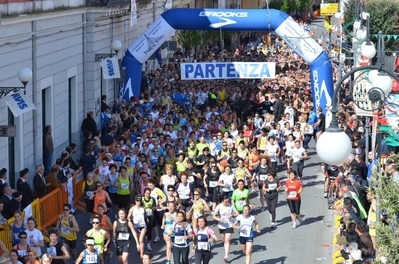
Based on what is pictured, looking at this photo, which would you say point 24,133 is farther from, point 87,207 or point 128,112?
point 128,112

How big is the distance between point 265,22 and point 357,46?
4614mm

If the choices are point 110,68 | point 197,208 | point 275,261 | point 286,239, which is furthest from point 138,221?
point 110,68

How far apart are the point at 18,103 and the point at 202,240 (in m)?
5.75

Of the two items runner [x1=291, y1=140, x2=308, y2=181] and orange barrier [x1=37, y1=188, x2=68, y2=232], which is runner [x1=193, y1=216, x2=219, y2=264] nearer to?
orange barrier [x1=37, y1=188, x2=68, y2=232]

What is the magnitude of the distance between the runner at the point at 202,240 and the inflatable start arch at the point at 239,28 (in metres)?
13.4

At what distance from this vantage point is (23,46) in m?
22.2

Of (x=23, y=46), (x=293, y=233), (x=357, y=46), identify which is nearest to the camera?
(x=293, y=233)

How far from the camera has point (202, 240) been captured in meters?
17.0

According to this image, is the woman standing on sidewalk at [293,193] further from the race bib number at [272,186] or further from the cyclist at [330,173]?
the cyclist at [330,173]

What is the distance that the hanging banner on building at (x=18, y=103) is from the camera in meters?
20.0

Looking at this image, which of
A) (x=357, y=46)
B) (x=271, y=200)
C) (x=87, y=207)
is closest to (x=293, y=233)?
(x=271, y=200)

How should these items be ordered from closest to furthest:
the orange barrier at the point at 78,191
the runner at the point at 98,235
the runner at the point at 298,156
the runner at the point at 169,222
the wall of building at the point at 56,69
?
the runner at the point at 98,235 → the runner at the point at 169,222 → the wall of building at the point at 56,69 → the orange barrier at the point at 78,191 → the runner at the point at 298,156

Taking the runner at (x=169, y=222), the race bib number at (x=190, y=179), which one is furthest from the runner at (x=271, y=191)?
the runner at (x=169, y=222)

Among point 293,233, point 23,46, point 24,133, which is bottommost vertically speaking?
point 293,233
